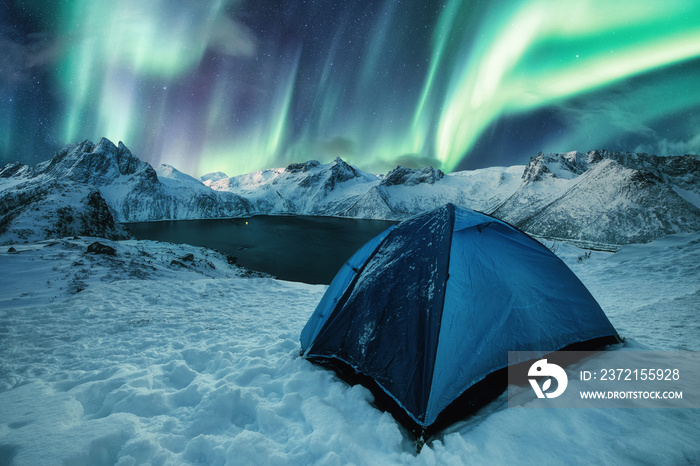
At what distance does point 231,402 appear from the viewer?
140 inches

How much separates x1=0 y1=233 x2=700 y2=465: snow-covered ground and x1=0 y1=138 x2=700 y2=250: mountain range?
89.4 feet

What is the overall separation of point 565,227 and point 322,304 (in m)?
72.9

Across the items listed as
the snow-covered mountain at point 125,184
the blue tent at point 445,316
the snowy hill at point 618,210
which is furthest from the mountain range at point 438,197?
the blue tent at point 445,316

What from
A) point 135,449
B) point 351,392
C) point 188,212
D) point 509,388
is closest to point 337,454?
point 351,392

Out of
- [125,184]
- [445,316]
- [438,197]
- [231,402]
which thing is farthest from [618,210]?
[125,184]

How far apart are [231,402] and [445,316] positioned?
324 centimetres

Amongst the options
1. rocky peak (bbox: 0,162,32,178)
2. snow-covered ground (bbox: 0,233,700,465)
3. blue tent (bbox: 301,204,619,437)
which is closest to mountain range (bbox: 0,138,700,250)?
rocky peak (bbox: 0,162,32,178)

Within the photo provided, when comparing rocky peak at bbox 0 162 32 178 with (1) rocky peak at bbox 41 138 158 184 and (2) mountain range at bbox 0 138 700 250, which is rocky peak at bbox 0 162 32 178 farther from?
(1) rocky peak at bbox 41 138 158 184

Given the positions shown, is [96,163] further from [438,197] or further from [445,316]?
[445,316]

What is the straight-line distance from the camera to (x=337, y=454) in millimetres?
2719

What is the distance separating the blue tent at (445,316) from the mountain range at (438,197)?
1311 inches

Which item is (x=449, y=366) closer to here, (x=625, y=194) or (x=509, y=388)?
(x=509, y=388)

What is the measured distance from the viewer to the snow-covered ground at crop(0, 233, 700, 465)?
259 cm

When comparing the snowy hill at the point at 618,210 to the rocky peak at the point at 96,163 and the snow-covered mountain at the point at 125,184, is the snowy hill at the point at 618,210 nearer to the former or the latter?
the snow-covered mountain at the point at 125,184
